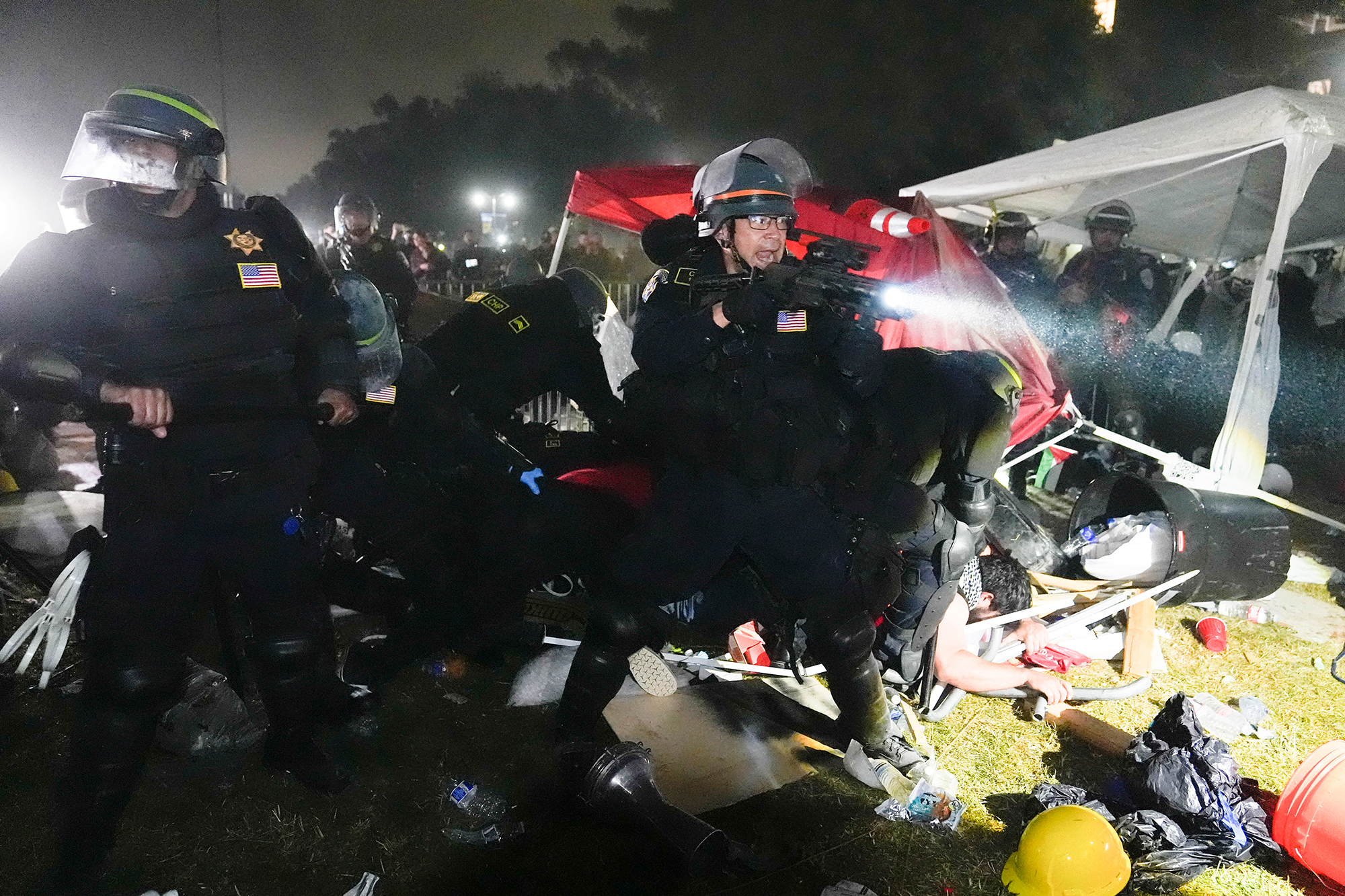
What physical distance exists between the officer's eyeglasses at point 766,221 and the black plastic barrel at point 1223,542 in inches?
136

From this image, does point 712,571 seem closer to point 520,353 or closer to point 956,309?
point 520,353

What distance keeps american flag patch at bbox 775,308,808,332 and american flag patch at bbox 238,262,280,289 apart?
173 cm

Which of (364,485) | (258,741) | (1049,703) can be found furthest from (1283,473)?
(258,741)

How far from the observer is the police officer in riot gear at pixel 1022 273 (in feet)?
24.0

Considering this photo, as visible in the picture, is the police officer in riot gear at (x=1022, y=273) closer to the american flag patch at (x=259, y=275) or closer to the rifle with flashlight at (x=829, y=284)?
the rifle with flashlight at (x=829, y=284)

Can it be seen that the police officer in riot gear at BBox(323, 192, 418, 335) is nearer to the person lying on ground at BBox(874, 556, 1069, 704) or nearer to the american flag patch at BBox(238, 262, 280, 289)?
the american flag patch at BBox(238, 262, 280, 289)

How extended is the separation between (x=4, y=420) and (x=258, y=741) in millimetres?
4896

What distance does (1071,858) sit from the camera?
8.28 ft

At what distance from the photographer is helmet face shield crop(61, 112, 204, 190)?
7.66 feet

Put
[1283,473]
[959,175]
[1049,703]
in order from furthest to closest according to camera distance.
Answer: [959,175], [1283,473], [1049,703]

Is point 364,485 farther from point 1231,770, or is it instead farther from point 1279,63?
point 1279,63

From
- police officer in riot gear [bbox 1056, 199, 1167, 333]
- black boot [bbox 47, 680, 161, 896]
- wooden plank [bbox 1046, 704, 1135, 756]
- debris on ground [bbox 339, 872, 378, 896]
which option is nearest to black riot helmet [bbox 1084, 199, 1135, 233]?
police officer in riot gear [bbox 1056, 199, 1167, 333]

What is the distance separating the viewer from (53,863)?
2.62m

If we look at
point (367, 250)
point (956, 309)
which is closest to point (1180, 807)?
point (956, 309)
